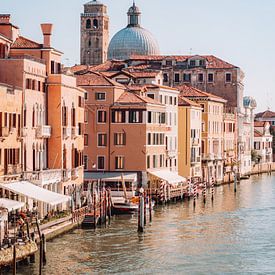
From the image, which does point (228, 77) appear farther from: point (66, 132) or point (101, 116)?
point (66, 132)

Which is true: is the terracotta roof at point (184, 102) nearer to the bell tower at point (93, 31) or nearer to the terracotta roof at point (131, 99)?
the terracotta roof at point (131, 99)

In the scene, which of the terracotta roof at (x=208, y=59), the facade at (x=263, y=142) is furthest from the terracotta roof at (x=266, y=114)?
the terracotta roof at (x=208, y=59)

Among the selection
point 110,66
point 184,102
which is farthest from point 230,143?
point 184,102

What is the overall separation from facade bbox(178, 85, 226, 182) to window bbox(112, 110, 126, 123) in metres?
12.5

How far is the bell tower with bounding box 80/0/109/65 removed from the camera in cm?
8900

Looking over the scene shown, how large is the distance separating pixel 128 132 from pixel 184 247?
15.4 metres

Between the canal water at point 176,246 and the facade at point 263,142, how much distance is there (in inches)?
1590

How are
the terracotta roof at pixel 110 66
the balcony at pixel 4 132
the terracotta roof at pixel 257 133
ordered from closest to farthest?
the balcony at pixel 4 132
the terracotta roof at pixel 110 66
the terracotta roof at pixel 257 133

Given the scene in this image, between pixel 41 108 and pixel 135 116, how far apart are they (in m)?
11.1

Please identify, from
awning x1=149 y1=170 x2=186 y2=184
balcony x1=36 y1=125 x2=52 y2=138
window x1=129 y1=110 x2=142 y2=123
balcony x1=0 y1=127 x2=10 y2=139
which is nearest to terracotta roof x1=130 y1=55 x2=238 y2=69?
awning x1=149 y1=170 x2=186 y2=184

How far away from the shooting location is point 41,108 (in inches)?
1340

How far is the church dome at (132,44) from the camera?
246 feet

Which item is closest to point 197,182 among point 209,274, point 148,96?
point 148,96

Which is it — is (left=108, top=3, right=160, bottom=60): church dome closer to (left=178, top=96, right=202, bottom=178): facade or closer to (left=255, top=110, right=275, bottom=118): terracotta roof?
(left=178, top=96, right=202, bottom=178): facade
